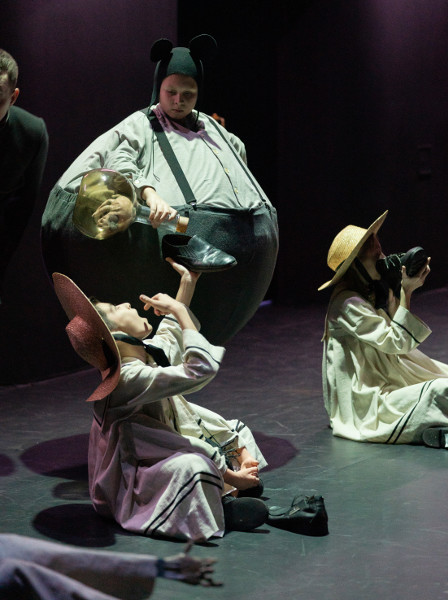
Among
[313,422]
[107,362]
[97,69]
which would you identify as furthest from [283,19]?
[107,362]

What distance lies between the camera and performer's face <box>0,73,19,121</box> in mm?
4113

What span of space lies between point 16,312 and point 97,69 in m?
1.59

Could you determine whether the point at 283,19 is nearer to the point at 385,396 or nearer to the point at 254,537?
the point at 385,396

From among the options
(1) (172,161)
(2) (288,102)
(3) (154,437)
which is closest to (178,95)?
(1) (172,161)

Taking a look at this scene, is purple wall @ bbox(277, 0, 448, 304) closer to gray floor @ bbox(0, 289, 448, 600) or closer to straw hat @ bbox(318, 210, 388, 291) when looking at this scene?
gray floor @ bbox(0, 289, 448, 600)

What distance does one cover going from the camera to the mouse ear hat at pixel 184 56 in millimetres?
4293

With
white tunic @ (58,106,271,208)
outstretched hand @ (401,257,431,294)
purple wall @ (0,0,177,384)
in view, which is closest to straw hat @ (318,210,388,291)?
outstretched hand @ (401,257,431,294)

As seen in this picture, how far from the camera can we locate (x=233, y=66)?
27.2ft

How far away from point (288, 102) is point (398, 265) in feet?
13.3

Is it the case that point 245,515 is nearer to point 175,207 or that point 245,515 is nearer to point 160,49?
point 175,207

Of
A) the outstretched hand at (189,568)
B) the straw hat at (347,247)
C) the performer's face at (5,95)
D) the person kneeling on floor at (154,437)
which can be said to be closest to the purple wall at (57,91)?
the performer's face at (5,95)

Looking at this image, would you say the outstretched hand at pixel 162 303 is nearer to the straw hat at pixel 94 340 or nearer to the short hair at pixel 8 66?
the straw hat at pixel 94 340

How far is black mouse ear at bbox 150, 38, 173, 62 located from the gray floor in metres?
1.74

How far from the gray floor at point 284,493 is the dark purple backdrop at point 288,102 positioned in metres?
1.11
